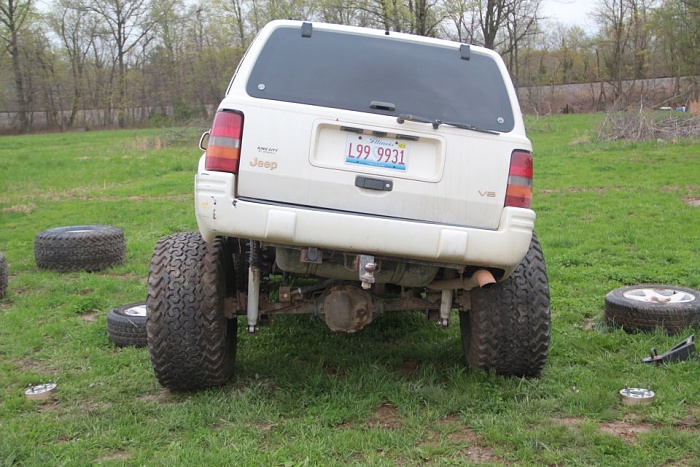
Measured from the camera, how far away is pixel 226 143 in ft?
12.2

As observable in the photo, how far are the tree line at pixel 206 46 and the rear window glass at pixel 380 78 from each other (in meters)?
35.0

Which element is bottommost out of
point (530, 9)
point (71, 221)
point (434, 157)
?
point (71, 221)

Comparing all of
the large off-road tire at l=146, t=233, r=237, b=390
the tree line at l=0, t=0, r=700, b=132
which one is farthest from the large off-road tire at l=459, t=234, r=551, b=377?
the tree line at l=0, t=0, r=700, b=132

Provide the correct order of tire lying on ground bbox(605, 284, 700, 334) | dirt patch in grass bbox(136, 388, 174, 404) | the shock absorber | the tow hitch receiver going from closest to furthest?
the shock absorber → dirt patch in grass bbox(136, 388, 174, 404) → the tow hitch receiver → tire lying on ground bbox(605, 284, 700, 334)

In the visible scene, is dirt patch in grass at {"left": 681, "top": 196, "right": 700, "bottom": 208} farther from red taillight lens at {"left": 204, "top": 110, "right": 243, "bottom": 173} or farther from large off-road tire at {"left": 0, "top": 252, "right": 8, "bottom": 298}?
large off-road tire at {"left": 0, "top": 252, "right": 8, "bottom": 298}

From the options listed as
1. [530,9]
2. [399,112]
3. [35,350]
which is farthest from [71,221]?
[530,9]

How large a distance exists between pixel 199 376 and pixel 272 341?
48.8 inches

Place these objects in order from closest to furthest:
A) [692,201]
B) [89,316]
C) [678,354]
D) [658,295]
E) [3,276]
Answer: [678,354] < [658,295] < [89,316] < [3,276] < [692,201]

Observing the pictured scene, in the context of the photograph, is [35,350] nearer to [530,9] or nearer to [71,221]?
[71,221]

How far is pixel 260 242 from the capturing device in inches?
157

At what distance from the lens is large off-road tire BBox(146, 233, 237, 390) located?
4094 mm

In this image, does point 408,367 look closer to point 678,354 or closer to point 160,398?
point 160,398

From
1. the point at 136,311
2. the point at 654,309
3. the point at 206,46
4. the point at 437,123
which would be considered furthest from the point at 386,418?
the point at 206,46

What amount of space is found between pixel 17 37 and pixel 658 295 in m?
52.6
